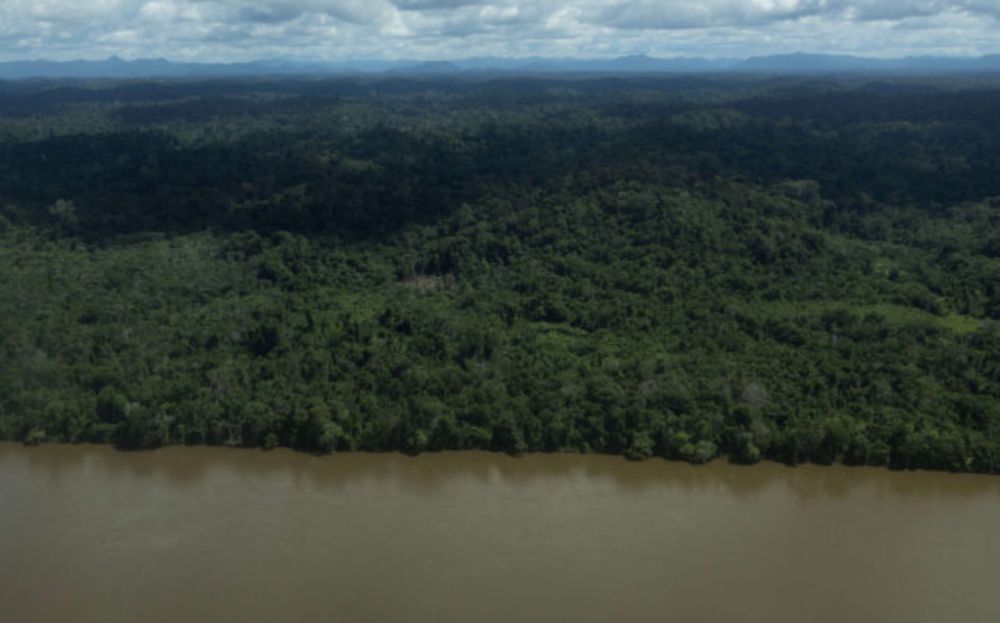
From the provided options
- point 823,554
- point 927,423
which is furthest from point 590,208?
point 823,554

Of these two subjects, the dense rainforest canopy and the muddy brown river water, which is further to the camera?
the dense rainforest canopy

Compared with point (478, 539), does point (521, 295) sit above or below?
above

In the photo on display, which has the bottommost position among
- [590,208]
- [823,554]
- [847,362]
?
[823,554]

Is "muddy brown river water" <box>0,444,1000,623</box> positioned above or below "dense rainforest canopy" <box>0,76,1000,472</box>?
below

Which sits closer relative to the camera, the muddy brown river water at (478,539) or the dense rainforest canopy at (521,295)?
the muddy brown river water at (478,539)

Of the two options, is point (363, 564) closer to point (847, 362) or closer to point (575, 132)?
point (847, 362)
